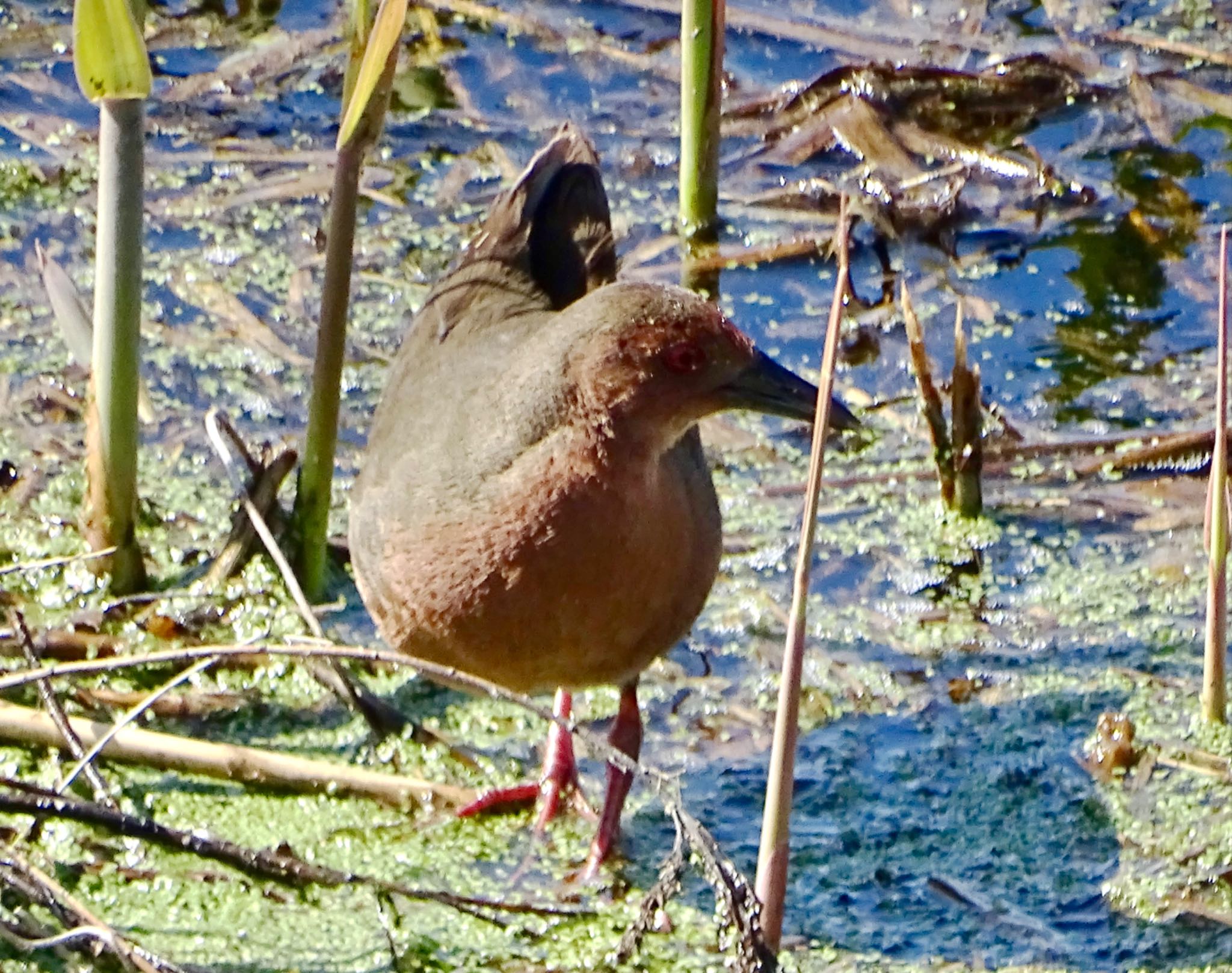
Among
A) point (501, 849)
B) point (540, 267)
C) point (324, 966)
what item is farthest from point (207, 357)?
point (324, 966)

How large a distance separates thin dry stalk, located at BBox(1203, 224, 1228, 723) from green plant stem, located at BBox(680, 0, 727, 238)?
6.28 ft

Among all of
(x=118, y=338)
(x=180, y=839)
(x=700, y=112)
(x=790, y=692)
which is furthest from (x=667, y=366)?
(x=700, y=112)

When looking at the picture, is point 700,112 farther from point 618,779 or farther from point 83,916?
point 83,916

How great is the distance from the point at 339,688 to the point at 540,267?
110 cm

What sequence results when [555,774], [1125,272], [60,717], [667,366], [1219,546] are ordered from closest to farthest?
[60,717] < [667,366] < [1219,546] < [555,774] < [1125,272]

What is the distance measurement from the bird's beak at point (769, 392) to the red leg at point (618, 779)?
1.94 ft

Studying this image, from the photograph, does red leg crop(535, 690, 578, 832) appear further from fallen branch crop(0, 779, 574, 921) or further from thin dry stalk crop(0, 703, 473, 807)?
fallen branch crop(0, 779, 574, 921)

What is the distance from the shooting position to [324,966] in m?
3.30

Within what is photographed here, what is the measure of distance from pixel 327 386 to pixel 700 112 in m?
1.81

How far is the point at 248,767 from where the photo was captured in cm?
377

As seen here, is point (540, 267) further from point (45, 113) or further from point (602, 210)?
point (45, 113)

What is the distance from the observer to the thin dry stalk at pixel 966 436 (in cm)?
460

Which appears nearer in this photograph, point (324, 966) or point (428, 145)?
point (324, 966)

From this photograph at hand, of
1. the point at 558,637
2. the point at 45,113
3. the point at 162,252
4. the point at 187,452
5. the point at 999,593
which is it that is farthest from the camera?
the point at 45,113
